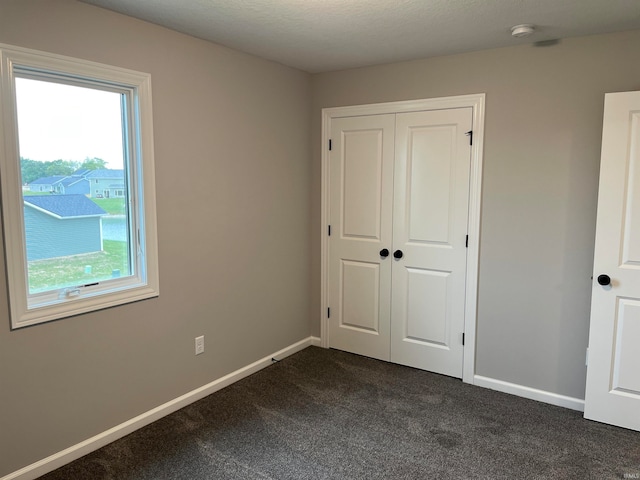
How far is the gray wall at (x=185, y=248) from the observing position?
224 cm

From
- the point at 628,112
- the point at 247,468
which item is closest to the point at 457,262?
the point at 628,112

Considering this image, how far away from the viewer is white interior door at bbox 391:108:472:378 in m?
3.32

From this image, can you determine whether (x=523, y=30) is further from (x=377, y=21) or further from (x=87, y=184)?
(x=87, y=184)

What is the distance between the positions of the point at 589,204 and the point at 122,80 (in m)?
2.91

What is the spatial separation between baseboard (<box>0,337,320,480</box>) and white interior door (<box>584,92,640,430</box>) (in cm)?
233

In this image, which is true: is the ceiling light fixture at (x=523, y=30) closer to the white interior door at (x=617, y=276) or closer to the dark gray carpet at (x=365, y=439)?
the white interior door at (x=617, y=276)

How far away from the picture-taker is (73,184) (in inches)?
95.9

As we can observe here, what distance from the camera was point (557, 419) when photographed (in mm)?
2873

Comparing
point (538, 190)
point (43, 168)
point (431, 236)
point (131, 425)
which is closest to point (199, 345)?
point (131, 425)

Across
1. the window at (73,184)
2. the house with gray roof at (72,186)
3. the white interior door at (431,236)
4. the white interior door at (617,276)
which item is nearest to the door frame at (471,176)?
the white interior door at (431,236)

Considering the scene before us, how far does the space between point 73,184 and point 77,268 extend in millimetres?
458

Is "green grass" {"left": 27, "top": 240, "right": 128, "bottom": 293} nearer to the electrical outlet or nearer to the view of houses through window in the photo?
the view of houses through window

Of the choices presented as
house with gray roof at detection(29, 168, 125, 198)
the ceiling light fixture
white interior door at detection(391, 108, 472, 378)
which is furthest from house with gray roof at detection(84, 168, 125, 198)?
the ceiling light fixture

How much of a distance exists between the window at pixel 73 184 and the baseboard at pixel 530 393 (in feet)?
7.93
